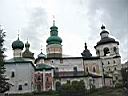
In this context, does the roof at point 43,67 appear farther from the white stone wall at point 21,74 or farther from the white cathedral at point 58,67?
the white stone wall at point 21,74

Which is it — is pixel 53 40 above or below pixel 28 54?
above

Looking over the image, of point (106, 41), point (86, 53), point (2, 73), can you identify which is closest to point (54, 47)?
point (86, 53)

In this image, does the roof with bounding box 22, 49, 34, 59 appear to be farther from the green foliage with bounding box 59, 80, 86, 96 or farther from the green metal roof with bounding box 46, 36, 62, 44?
the green foliage with bounding box 59, 80, 86, 96

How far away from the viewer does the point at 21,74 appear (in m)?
55.6

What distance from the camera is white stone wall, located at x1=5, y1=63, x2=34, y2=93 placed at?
180 ft

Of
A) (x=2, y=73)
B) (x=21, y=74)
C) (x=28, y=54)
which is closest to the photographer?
(x=2, y=73)

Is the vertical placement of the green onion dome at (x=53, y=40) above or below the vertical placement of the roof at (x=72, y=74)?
above

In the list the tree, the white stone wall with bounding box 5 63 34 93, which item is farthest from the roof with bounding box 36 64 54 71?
the tree

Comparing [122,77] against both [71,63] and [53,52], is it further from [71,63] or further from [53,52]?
[53,52]

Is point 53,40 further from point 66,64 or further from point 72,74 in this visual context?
point 72,74

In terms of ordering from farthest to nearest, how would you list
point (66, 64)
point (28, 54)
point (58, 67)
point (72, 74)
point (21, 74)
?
point (28, 54), point (66, 64), point (58, 67), point (72, 74), point (21, 74)

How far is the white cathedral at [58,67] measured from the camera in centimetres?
5566

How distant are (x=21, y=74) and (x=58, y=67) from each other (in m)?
8.60

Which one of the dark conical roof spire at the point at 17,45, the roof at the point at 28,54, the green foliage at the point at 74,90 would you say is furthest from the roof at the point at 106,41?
the dark conical roof spire at the point at 17,45
